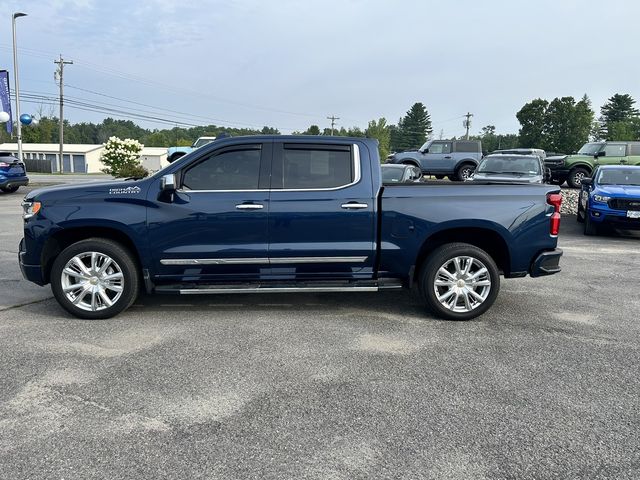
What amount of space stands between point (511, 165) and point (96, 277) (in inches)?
505

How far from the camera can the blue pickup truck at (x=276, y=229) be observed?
16.4 ft

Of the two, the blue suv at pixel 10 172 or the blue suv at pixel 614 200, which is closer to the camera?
the blue suv at pixel 614 200

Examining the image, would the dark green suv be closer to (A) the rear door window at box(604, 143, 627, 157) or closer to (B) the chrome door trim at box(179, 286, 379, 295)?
(A) the rear door window at box(604, 143, 627, 157)

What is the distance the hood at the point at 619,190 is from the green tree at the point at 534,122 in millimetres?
70043

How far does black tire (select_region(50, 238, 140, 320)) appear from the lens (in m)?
4.98

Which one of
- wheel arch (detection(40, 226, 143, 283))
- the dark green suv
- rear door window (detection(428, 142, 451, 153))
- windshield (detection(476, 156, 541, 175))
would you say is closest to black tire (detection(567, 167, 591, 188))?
the dark green suv

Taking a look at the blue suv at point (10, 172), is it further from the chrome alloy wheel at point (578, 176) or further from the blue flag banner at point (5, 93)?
the chrome alloy wheel at point (578, 176)

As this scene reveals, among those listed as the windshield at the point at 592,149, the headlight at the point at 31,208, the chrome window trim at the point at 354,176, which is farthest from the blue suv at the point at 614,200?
the headlight at the point at 31,208

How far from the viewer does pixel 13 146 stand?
78812 mm

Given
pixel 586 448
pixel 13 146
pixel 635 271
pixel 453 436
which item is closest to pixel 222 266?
pixel 453 436

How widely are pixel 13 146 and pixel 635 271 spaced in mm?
89359

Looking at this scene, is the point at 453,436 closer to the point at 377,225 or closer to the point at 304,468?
the point at 304,468

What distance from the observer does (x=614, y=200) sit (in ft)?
34.3

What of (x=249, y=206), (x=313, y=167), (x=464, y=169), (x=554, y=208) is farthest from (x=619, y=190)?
(x=464, y=169)
